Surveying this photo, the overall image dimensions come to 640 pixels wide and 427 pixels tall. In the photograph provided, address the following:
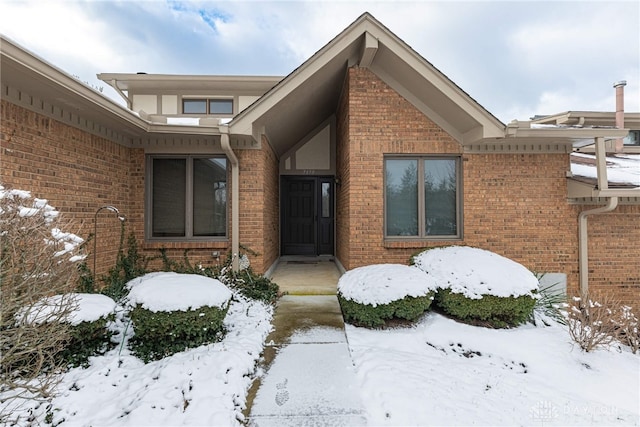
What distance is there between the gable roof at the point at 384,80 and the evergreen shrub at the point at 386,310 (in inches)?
133

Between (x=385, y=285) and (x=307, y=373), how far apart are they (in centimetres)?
174

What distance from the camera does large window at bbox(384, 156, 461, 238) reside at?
625 centimetres

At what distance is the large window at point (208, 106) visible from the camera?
1018 centimetres

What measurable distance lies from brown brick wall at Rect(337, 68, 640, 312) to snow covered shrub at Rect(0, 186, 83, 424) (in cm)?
441

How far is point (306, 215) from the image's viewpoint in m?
9.62

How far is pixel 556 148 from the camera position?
6.25 meters

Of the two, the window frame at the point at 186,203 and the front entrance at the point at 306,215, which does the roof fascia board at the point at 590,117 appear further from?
the window frame at the point at 186,203

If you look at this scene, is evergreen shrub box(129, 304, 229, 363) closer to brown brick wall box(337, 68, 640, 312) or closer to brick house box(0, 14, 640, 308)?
brick house box(0, 14, 640, 308)

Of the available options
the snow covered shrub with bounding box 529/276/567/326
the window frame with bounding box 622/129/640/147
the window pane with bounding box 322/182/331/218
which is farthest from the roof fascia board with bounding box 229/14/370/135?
the window frame with bounding box 622/129/640/147

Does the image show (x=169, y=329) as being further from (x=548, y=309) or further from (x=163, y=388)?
(x=548, y=309)

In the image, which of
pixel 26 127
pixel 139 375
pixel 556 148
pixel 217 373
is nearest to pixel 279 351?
pixel 217 373

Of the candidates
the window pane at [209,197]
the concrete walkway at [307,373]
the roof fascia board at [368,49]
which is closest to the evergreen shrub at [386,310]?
the concrete walkway at [307,373]

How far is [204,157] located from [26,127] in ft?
9.06

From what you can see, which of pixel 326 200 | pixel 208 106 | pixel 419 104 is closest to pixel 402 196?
pixel 419 104
